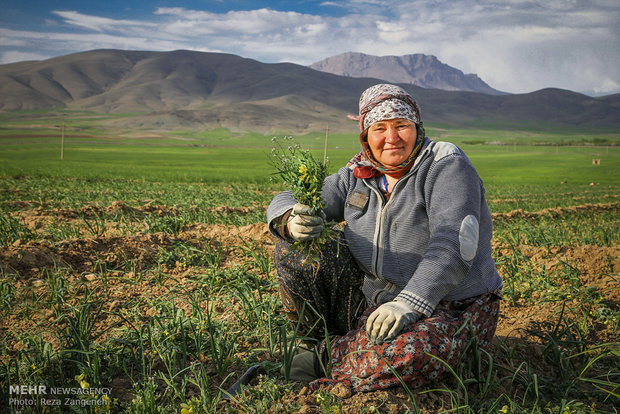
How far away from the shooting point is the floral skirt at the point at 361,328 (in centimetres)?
209

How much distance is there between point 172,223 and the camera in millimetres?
5859

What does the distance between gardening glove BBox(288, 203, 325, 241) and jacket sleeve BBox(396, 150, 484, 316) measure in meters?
0.62

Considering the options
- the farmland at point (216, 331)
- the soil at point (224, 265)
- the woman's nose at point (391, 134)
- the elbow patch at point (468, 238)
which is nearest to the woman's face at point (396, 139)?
the woman's nose at point (391, 134)

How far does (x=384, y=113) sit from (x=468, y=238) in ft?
2.93

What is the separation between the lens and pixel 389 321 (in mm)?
2061

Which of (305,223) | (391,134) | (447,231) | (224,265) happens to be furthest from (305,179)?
(224,265)

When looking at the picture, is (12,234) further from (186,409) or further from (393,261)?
(393,261)

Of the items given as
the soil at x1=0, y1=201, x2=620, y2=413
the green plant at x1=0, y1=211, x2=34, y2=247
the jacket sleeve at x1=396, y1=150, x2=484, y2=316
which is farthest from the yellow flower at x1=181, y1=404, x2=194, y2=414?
the green plant at x1=0, y1=211, x2=34, y2=247

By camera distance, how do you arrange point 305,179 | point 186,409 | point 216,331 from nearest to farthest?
point 186,409 → point 305,179 → point 216,331

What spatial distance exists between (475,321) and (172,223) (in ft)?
14.9

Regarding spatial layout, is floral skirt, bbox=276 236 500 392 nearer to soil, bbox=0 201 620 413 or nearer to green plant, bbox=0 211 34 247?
soil, bbox=0 201 620 413

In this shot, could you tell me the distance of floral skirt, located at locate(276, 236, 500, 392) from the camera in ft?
6.86

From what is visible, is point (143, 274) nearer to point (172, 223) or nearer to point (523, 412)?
point (172, 223)

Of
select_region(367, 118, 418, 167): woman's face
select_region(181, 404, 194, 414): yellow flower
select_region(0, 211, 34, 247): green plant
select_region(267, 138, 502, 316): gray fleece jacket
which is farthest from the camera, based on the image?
select_region(0, 211, 34, 247): green plant
